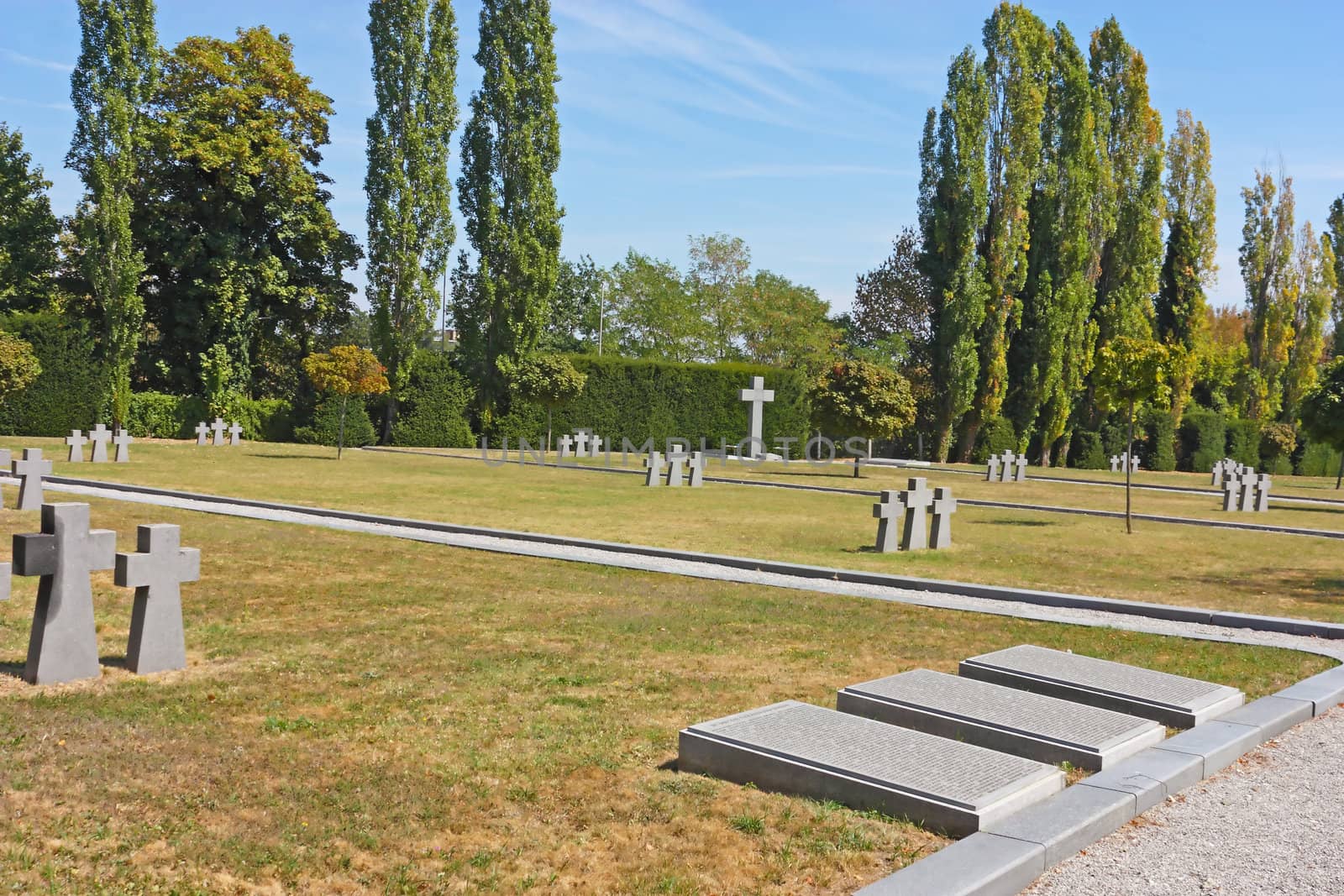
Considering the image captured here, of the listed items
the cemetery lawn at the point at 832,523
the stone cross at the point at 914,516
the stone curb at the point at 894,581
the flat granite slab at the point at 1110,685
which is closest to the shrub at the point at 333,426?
the cemetery lawn at the point at 832,523

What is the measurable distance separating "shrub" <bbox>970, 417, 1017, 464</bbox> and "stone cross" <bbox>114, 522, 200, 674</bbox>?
126ft

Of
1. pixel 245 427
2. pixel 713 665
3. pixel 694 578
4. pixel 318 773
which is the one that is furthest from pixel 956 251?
pixel 318 773

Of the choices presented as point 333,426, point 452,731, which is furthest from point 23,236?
point 452,731

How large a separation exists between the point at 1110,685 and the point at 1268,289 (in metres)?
50.2

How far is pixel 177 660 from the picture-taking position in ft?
20.2

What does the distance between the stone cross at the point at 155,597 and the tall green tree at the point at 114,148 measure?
1181 inches

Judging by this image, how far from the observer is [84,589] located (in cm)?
587

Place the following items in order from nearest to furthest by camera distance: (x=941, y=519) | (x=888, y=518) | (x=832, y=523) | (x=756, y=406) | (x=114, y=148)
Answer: (x=888, y=518) < (x=941, y=519) < (x=832, y=523) < (x=114, y=148) < (x=756, y=406)

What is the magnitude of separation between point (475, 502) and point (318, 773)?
13.3 m

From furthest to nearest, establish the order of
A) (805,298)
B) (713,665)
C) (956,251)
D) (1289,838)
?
(805,298), (956,251), (713,665), (1289,838)

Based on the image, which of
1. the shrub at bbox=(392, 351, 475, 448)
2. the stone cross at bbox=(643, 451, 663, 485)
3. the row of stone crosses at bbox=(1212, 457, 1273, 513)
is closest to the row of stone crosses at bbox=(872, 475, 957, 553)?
the stone cross at bbox=(643, 451, 663, 485)

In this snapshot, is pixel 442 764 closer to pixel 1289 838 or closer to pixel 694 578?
pixel 1289 838

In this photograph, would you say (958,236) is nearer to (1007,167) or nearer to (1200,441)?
(1007,167)

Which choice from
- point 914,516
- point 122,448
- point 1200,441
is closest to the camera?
point 914,516
